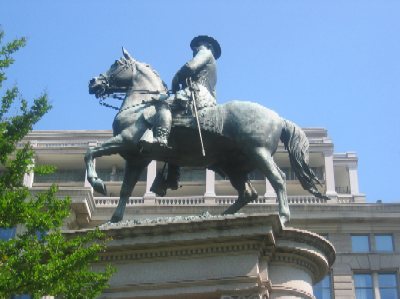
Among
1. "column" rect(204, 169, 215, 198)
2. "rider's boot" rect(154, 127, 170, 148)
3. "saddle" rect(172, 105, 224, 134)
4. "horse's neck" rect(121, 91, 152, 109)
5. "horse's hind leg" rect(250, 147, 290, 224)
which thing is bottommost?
"horse's hind leg" rect(250, 147, 290, 224)

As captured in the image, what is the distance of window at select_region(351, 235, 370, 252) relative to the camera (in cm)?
5053

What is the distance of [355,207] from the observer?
51062 mm

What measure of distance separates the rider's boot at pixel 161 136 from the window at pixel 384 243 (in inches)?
1474

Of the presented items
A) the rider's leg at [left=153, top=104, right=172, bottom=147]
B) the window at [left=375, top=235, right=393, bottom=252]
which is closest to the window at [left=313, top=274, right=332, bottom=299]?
the window at [left=375, top=235, right=393, bottom=252]

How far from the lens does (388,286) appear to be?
164ft

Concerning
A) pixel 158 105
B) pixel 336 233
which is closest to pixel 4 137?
pixel 158 105

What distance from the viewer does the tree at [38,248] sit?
12.2 meters

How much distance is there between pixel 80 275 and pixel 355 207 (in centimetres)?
4014

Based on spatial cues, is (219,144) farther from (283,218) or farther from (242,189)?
(283,218)

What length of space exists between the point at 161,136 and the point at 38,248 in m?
3.64

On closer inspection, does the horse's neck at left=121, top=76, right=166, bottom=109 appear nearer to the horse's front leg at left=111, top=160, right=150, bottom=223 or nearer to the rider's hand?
the rider's hand

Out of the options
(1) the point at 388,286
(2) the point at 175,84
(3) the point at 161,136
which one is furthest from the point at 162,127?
(1) the point at 388,286

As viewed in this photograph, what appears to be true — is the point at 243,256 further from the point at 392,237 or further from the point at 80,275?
the point at 392,237

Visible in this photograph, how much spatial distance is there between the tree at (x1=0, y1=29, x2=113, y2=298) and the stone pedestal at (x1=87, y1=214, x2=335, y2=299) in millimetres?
604
